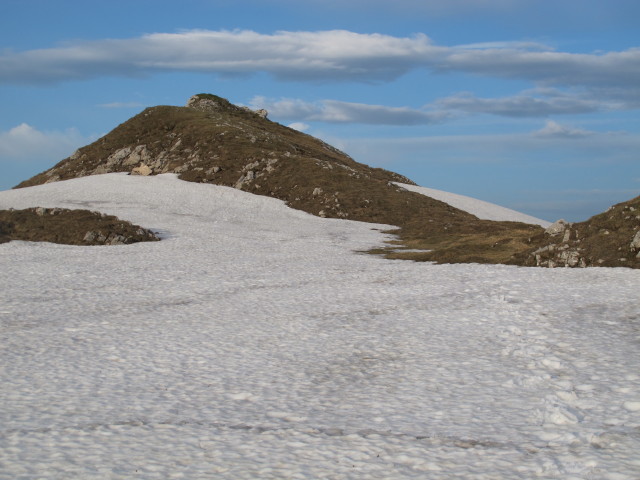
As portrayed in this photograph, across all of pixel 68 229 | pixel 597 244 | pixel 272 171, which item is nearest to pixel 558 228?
pixel 597 244

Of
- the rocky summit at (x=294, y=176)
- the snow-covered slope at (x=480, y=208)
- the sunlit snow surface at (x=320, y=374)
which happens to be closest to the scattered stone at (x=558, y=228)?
the rocky summit at (x=294, y=176)

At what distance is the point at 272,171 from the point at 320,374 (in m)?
70.4

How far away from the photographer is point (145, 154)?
9638 cm

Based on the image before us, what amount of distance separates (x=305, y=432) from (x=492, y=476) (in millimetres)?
3610

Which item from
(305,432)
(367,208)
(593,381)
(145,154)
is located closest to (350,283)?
(593,381)

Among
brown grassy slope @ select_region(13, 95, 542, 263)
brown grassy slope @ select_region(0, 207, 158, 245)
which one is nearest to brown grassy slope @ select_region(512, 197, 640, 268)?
brown grassy slope @ select_region(13, 95, 542, 263)

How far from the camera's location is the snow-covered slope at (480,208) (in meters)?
83.5

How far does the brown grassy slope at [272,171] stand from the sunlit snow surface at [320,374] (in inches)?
690

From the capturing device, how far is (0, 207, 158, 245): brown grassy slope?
47406 mm

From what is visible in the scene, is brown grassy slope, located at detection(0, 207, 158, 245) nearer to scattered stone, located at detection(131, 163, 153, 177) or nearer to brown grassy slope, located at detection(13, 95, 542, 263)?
brown grassy slope, located at detection(13, 95, 542, 263)

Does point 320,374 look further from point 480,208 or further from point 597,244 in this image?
point 480,208

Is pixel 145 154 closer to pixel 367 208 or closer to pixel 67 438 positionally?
pixel 367 208

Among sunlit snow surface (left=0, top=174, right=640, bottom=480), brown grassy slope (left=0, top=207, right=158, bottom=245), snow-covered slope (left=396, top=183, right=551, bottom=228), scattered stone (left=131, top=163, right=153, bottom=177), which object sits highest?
scattered stone (left=131, top=163, right=153, bottom=177)

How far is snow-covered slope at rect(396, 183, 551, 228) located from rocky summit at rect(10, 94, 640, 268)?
479 centimetres
